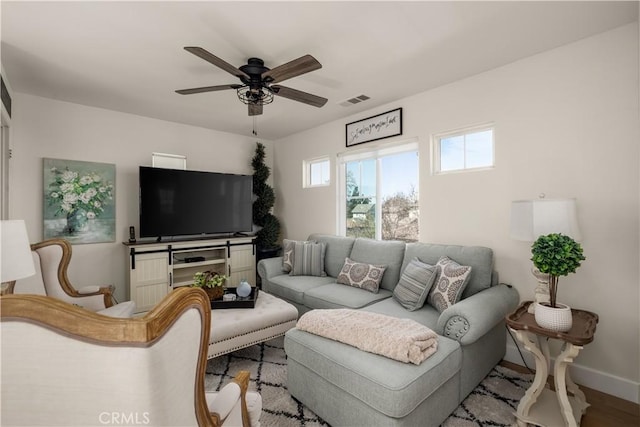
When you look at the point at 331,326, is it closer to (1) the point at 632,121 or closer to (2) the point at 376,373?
(2) the point at 376,373

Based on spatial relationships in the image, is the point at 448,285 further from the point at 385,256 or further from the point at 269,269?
the point at 269,269

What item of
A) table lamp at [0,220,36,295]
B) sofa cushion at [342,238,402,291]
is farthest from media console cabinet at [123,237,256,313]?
table lamp at [0,220,36,295]

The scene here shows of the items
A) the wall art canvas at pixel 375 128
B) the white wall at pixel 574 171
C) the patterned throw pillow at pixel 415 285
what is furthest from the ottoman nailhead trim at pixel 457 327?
the wall art canvas at pixel 375 128

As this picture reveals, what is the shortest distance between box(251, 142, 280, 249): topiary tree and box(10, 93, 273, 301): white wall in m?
0.80

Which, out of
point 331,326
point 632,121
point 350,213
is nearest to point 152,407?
point 331,326

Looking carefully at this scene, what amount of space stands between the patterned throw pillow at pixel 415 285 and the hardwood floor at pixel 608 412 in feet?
3.90

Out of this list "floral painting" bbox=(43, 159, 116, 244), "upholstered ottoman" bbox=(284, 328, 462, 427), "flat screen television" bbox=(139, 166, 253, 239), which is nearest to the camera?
"upholstered ottoman" bbox=(284, 328, 462, 427)

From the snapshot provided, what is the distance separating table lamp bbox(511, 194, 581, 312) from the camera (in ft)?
6.20

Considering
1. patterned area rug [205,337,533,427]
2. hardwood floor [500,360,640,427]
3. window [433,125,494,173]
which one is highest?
window [433,125,494,173]

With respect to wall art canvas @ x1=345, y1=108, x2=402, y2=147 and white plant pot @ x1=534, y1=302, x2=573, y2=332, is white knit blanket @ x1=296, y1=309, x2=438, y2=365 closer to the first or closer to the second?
white plant pot @ x1=534, y1=302, x2=573, y2=332

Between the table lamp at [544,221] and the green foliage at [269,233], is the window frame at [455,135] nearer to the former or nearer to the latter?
the table lamp at [544,221]

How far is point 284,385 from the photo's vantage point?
2.23m

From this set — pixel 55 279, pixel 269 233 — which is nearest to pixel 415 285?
pixel 269 233

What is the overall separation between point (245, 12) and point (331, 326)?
2.11 m
